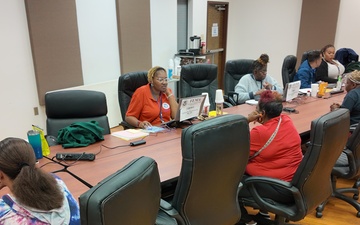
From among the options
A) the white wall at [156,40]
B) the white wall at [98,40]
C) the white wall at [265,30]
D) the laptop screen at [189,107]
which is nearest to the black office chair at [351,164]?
the laptop screen at [189,107]

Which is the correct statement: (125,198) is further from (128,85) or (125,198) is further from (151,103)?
(128,85)

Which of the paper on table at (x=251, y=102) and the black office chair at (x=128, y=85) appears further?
the paper on table at (x=251, y=102)

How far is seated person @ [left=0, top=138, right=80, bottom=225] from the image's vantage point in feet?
3.58

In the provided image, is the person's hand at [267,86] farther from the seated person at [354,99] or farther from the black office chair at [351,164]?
the black office chair at [351,164]

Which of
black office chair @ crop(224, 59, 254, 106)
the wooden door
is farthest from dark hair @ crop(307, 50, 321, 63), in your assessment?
the wooden door

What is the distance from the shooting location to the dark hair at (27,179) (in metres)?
1.09

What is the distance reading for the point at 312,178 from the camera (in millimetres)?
1800

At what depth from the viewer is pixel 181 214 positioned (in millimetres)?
1481

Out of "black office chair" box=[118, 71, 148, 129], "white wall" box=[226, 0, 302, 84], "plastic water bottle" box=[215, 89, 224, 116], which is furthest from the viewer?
"white wall" box=[226, 0, 302, 84]

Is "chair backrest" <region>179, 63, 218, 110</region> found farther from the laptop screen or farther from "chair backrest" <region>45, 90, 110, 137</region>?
"chair backrest" <region>45, 90, 110, 137</region>

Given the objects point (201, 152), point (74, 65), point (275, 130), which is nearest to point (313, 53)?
point (275, 130)

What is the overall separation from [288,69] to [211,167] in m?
3.85

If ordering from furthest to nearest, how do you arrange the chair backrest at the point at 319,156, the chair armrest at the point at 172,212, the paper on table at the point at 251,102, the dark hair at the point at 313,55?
the dark hair at the point at 313,55 < the paper on table at the point at 251,102 < the chair backrest at the point at 319,156 < the chair armrest at the point at 172,212

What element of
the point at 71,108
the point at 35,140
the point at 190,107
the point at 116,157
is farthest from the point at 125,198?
the point at 71,108
